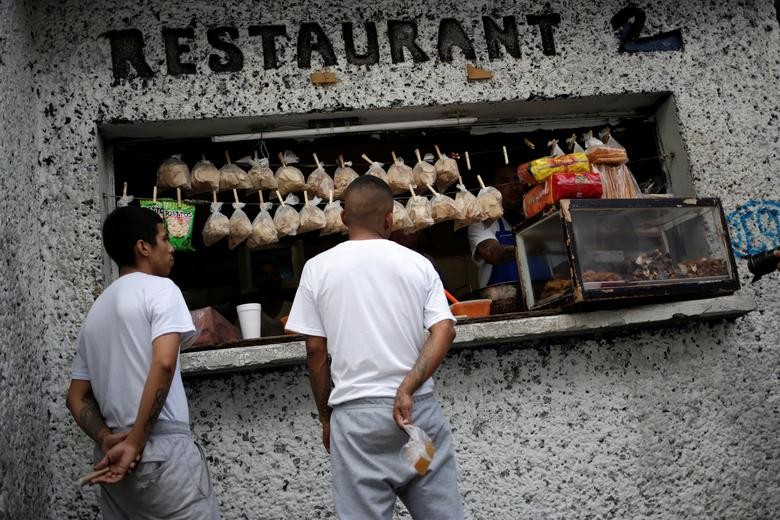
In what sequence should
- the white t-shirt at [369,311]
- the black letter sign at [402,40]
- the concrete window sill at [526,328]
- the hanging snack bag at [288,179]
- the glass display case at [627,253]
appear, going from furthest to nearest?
the hanging snack bag at [288,179] → the black letter sign at [402,40] → the glass display case at [627,253] → the concrete window sill at [526,328] → the white t-shirt at [369,311]

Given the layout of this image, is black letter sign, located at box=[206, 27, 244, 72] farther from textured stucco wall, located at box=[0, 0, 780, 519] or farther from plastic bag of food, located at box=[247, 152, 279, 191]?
plastic bag of food, located at box=[247, 152, 279, 191]

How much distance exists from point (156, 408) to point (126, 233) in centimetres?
70

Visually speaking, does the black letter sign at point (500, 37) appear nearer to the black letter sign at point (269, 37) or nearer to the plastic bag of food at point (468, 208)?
the plastic bag of food at point (468, 208)

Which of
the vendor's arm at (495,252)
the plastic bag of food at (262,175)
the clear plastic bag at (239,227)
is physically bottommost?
the vendor's arm at (495,252)

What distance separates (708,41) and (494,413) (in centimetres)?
249

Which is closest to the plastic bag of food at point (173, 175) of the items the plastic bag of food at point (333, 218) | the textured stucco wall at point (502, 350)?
the textured stucco wall at point (502, 350)

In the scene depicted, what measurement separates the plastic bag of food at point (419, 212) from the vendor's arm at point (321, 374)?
66.3 inches

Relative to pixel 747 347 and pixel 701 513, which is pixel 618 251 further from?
pixel 701 513

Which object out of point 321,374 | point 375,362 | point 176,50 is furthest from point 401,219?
point 375,362

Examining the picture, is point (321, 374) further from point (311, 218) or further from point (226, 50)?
point (226, 50)

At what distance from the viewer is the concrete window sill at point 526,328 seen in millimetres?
3502

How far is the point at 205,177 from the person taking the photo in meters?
4.16

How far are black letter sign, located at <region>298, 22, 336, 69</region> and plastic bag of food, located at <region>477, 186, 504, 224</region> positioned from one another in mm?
1140

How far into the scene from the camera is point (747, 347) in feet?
13.1
